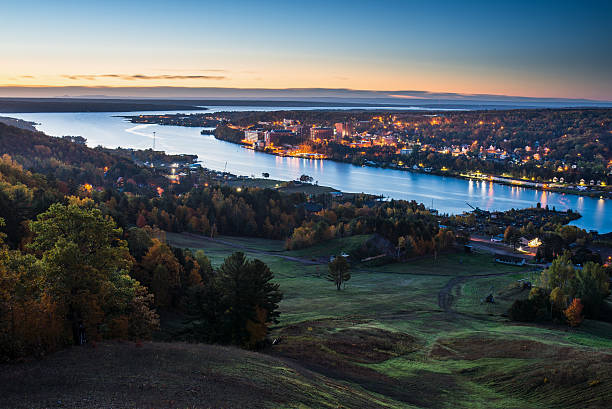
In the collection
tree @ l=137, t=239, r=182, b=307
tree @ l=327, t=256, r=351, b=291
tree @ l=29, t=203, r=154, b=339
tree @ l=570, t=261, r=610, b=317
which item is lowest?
tree @ l=327, t=256, r=351, b=291

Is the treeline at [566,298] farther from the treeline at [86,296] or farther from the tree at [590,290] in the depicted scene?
the treeline at [86,296]

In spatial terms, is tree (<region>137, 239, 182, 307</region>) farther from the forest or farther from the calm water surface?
the calm water surface

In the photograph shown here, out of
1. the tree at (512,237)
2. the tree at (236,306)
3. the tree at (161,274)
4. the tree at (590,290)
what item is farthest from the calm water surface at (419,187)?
the tree at (236,306)

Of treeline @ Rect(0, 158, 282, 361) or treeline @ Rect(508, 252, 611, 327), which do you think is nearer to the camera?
treeline @ Rect(0, 158, 282, 361)

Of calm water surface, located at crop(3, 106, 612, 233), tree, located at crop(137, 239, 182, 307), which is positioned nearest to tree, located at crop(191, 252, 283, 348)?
tree, located at crop(137, 239, 182, 307)

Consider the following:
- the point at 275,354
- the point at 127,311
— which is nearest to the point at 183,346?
the point at 127,311

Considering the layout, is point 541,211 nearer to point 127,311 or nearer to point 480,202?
point 480,202

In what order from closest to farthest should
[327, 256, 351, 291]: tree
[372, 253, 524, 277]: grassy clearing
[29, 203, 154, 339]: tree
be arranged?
[29, 203, 154, 339]: tree → [327, 256, 351, 291]: tree → [372, 253, 524, 277]: grassy clearing
